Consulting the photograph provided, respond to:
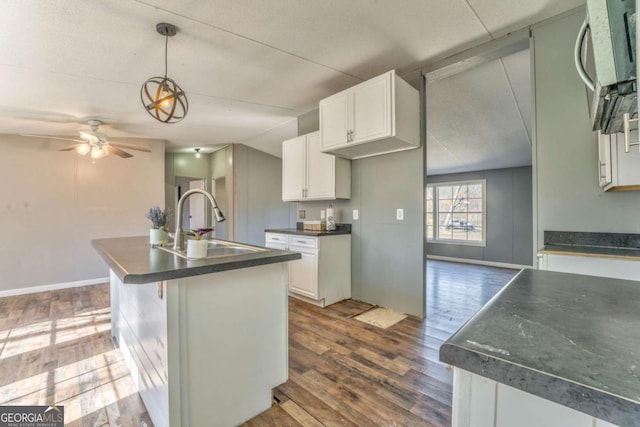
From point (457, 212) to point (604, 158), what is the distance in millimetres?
5312

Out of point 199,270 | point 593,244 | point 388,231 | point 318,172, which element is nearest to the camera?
point 199,270

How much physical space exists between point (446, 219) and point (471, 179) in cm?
109

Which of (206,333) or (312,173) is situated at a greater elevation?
(312,173)

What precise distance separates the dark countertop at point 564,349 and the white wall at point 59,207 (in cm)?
552

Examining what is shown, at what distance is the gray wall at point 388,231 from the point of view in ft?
9.83

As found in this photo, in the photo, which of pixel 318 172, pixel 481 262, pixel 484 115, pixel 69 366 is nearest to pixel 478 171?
pixel 481 262

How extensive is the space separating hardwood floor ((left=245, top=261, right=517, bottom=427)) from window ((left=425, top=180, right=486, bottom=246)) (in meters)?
3.61

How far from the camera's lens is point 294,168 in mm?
3932

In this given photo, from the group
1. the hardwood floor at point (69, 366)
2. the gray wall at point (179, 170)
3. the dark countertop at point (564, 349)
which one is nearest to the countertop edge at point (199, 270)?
the hardwood floor at point (69, 366)

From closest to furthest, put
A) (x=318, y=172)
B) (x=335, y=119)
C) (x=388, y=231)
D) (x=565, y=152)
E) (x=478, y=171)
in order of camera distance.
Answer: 1. (x=565, y=152)
2. (x=335, y=119)
3. (x=388, y=231)
4. (x=318, y=172)
5. (x=478, y=171)

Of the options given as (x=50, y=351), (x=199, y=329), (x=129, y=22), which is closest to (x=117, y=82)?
(x=129, y=22)

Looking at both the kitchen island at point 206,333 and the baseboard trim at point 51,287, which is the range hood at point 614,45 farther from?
the baseboard trim at point 51,287

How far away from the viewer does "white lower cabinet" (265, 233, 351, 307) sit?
3303 mm

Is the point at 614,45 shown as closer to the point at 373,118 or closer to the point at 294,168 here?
the point at 373,118
